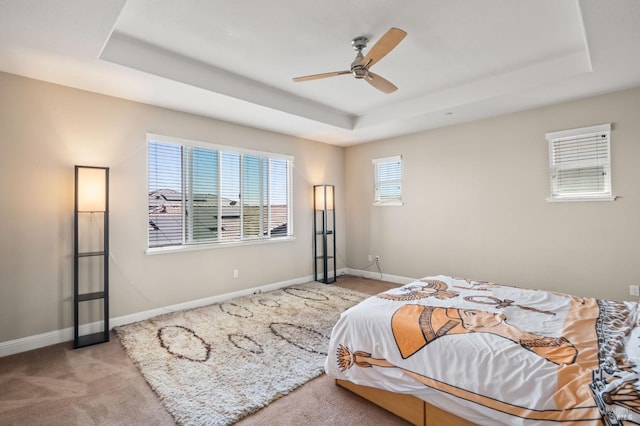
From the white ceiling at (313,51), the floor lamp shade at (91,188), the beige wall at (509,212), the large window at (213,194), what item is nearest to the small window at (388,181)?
the beige wall at (509,212)

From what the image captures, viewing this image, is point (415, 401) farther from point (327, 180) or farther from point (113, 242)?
point (327, 180)

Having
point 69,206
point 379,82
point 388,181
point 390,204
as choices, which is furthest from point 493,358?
point 388,181

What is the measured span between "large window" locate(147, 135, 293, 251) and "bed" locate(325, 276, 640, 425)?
9.15ft

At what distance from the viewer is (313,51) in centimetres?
308

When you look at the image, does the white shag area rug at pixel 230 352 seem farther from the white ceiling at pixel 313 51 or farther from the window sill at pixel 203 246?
the white ceiling at pixel 313 51

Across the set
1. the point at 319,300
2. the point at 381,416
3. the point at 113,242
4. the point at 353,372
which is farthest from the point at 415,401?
the point at 113,242

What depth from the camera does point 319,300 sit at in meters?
4.46

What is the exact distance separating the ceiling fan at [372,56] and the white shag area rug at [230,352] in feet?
8.44

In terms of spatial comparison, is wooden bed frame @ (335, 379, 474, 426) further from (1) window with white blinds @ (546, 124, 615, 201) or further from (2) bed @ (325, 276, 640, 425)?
(1) window with white blinds @ (546, 124, 615, 201)

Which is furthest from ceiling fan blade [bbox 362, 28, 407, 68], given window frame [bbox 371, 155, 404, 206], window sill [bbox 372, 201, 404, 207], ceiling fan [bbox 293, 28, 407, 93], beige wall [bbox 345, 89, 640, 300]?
window sill [bbox 372, 201, 404, 207]

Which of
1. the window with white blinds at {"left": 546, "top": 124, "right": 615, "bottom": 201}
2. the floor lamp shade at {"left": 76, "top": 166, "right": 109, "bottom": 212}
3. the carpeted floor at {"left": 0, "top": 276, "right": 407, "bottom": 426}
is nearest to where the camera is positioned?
the carpeted floor at {"left": 0, "top": 276, "right": 407, "bottom": 426}

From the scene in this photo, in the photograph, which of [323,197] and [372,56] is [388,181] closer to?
[323,197]

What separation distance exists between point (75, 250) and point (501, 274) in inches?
207

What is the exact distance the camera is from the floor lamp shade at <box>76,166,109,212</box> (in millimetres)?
3119
